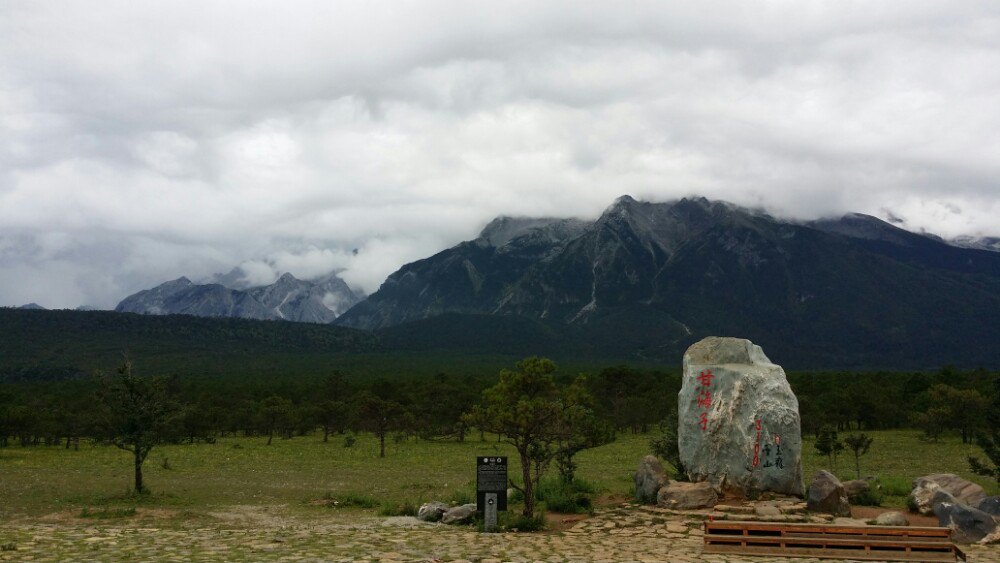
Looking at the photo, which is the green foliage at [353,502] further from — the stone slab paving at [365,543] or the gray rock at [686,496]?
the gray rock at [686,496]

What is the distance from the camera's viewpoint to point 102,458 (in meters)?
48.8

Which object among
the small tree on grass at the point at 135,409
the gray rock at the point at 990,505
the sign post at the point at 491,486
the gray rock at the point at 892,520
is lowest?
the gray rock at the point at 892,520

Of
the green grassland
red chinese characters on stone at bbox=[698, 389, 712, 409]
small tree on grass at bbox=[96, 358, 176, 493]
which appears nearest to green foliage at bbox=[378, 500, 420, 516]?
the green grassland

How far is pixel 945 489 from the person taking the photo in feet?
73.1

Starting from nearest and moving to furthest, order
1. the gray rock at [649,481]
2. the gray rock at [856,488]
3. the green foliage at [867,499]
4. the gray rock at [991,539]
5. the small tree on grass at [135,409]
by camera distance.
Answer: the gray rock at [991,539] → the green foliage at [867,499] → the gray rock at [649,481] → the gray rock at [856,488] → the small tree on grass at [135,409]

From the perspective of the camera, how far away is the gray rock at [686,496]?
23.1 m

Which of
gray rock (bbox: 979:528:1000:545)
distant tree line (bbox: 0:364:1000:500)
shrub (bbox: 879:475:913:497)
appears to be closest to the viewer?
gray rock (bbox: 979:528:1000:545)

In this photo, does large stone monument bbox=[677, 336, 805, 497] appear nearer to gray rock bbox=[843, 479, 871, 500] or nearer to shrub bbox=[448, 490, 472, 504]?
gray rock bbox=[843, 479, 871, 500]

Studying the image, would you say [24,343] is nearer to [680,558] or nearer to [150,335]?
[150,335]

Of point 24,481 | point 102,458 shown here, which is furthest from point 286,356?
point 24,481

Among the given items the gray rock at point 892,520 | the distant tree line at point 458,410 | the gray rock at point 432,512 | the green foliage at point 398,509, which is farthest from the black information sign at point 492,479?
the gray rock at point 892,520

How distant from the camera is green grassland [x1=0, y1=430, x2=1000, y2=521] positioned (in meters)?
25.8

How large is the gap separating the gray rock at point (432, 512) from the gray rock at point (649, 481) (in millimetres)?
7059

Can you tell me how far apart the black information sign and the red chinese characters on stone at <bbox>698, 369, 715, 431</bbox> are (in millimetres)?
9159
